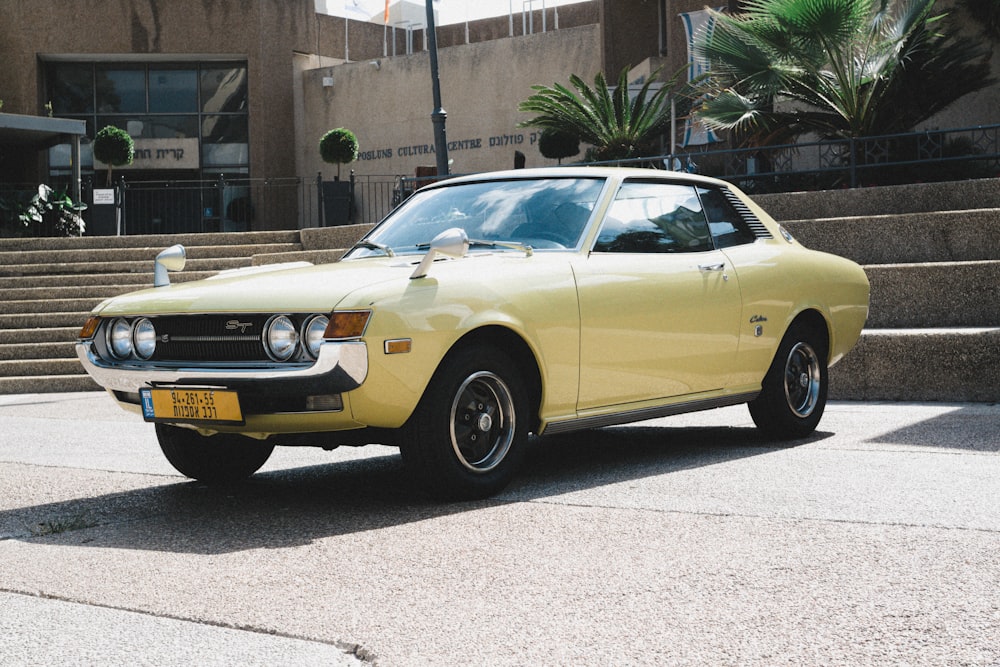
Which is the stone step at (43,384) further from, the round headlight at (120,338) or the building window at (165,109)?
the building window at (165,109)

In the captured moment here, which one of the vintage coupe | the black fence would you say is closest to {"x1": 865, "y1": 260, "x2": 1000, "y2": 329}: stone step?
the black fence

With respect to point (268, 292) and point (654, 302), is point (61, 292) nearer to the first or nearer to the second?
point (654, 302)

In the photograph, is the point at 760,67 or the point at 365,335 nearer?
the point at 365,335

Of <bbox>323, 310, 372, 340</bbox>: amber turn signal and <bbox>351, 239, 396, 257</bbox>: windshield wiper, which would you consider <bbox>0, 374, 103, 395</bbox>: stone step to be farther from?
<bbox>323, 310, 372, 340</bbox>: amber turn signal

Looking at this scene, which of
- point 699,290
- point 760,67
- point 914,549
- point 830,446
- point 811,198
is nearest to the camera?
point 914,549

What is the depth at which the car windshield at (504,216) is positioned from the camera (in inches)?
247

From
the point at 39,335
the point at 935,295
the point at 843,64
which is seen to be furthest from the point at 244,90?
the point at 935,295

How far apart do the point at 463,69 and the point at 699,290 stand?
30898 millimetres

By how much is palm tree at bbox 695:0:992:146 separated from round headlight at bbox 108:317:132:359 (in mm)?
11921

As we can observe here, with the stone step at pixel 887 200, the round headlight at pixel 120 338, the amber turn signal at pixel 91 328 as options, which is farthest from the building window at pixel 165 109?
the round headlight at pixel 120 338

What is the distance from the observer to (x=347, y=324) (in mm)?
5062

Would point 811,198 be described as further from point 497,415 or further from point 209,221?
point 209,221

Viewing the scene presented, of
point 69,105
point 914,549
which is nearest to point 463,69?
point 69,105

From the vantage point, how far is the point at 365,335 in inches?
199
